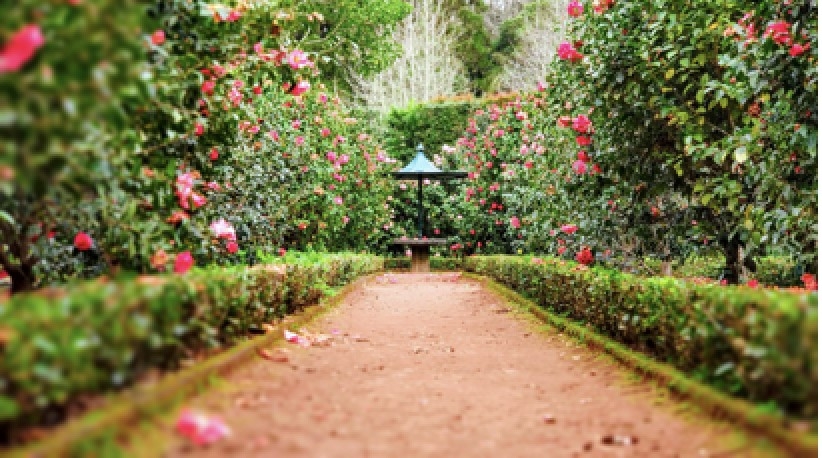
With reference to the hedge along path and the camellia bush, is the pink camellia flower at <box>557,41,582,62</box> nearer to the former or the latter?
the camellia bush

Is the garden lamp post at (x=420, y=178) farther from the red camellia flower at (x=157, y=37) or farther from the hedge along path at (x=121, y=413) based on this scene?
the red camellia flower at (x=157, y=37)

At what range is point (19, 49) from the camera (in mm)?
1983

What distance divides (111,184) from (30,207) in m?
0.59

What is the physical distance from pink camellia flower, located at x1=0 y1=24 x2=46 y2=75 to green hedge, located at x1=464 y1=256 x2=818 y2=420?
2.49 meters

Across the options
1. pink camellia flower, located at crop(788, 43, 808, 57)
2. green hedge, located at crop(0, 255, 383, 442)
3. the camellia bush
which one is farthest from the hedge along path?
pink camellia flower, located at crop(788, 43, 808, 57)

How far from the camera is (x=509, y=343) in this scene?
→ 6176mm

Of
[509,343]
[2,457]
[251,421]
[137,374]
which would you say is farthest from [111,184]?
[509,343]

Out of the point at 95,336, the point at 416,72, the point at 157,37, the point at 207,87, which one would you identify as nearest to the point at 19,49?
the point at 95,336

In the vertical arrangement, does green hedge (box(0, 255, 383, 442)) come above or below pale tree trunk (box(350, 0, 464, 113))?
below

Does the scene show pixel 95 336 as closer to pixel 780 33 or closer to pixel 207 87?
pixel 207 87

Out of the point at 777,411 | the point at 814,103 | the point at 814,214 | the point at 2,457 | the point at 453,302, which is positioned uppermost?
the point at 814,103

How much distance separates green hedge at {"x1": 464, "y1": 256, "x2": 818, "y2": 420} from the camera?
8.61 ft

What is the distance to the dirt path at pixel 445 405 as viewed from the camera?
A: 2947 millimetres

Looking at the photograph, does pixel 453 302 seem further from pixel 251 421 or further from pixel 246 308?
pixel 251 421
